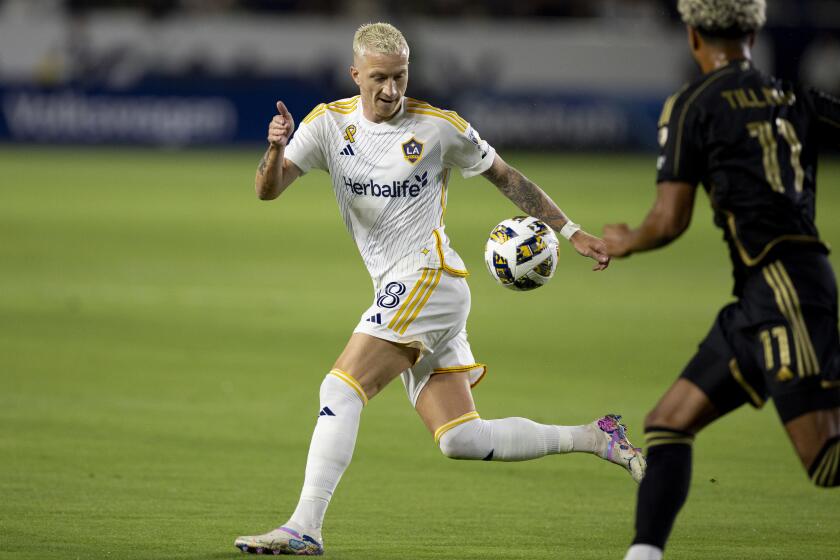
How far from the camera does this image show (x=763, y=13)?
4996 mm

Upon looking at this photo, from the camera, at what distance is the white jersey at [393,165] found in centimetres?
650

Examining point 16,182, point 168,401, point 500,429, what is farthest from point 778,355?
point 16,182

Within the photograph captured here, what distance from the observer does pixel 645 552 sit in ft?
16.2

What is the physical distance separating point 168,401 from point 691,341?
523cm

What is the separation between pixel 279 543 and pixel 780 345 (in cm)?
226

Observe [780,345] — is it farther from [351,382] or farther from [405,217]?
[405,217]

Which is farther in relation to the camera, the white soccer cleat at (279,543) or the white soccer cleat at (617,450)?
the white soccer cleat at (617,450)

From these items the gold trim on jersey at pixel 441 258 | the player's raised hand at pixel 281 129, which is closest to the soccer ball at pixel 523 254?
the gold trim on jersey at pixel 441 258

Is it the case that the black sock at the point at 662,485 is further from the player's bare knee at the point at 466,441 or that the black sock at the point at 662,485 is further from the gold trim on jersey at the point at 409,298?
the gold trim on jersey at the point at 409,298

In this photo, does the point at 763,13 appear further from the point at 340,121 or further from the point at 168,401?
the point at 168,401

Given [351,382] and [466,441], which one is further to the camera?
[466,441]

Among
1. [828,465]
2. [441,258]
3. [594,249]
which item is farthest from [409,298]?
[828,465]

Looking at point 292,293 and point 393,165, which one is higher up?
point 393,165

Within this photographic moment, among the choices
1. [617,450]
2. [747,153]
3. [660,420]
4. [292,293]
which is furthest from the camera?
[292,293]
